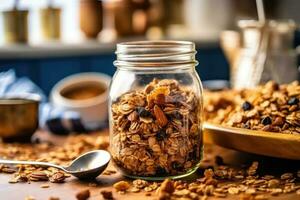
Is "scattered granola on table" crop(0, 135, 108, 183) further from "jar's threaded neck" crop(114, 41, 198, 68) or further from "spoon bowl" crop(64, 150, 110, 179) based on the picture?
"jar's threaded neck" crop(114, 41, 198, 68)

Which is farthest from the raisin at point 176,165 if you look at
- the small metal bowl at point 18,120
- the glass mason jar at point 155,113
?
the small metal bowl at point 18,120

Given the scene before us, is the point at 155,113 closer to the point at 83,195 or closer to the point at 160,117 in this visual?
the point at 160,117

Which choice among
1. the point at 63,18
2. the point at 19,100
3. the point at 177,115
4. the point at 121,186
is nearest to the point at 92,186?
the point at 121,186

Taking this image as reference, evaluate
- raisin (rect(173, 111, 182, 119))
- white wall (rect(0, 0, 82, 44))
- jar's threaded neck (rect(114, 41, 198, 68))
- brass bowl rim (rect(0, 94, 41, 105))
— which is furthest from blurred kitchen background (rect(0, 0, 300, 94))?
raisin (rect(173, 111, 182, 119))

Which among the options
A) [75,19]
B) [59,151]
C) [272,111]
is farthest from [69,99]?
[75,19]

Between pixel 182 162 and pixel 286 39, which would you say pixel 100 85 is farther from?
pixel 182 162
